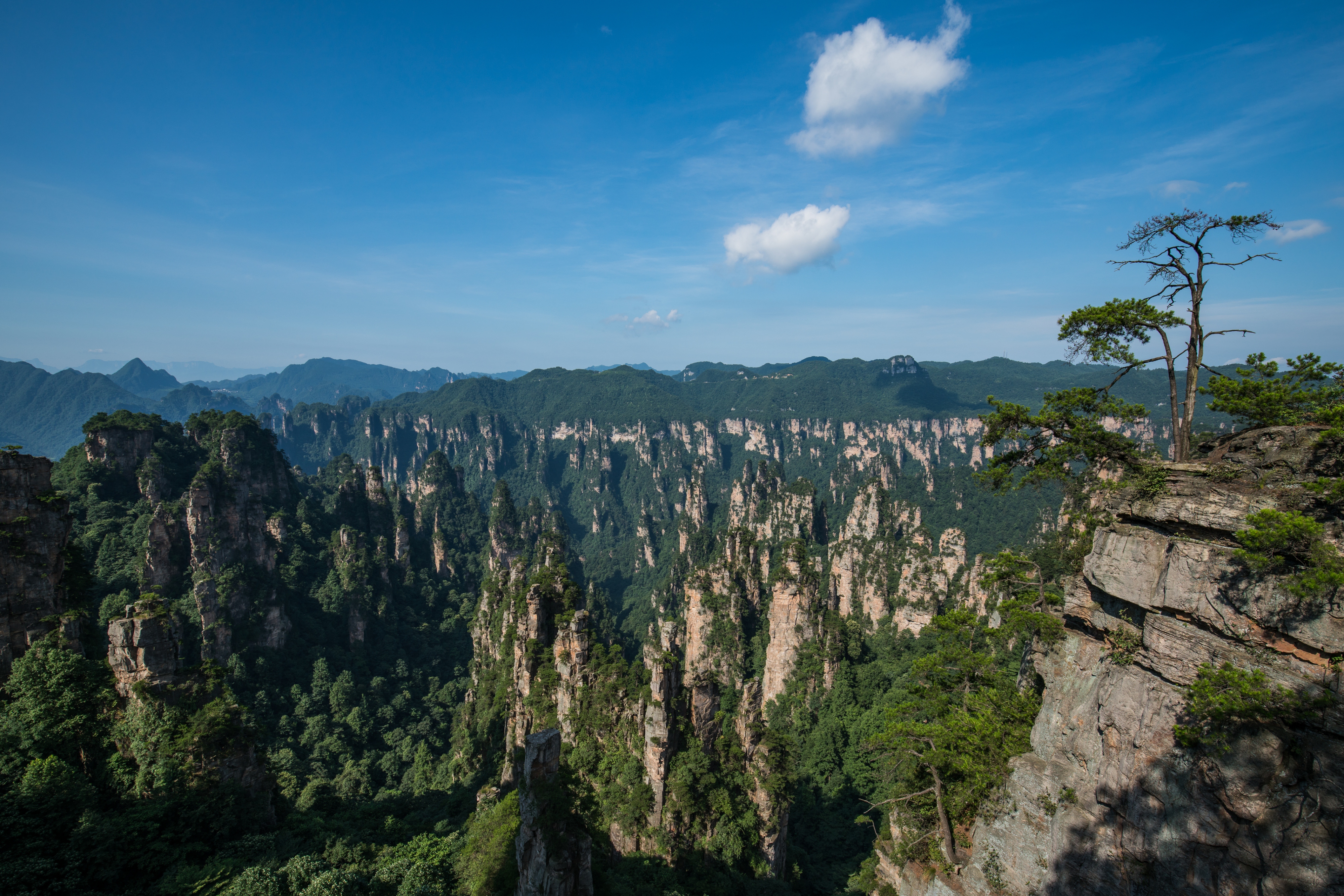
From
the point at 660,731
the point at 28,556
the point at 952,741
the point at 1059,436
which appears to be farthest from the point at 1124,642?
the point at 28,556

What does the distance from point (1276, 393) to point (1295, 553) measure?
5.44 meters

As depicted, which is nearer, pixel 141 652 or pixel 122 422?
pixel 141 652

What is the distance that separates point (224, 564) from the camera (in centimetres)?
5103

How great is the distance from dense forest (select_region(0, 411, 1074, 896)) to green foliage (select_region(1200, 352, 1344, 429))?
7.46 meters

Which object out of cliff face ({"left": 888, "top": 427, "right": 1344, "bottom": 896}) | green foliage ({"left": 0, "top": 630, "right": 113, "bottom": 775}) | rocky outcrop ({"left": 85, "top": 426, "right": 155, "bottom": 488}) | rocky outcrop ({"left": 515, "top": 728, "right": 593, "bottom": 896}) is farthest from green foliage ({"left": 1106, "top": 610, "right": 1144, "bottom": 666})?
rocky outcrop ({"left": 85, "top": 426, "right": 155, "bottom": 488})

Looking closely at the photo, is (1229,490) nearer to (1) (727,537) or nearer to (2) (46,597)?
(2) (46,597)

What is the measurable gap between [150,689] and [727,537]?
195 feet

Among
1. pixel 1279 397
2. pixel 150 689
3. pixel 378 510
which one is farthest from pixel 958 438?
pixel 150 689

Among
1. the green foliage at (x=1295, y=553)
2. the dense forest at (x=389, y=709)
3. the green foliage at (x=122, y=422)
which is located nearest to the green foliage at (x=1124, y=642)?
the dense forest at (x=389, y=709)

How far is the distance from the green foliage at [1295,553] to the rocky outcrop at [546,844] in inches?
743

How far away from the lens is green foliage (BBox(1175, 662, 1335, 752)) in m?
9.80

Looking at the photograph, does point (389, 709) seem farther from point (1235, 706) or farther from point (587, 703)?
Result: point (1235, 706)

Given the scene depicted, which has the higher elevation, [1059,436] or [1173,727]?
[1059,436]

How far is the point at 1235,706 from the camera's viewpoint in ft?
33.4
